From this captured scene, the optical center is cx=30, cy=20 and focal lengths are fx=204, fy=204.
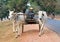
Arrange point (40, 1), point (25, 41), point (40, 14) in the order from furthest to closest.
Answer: point (40, 1)
point (40, 14)
point (25, 41)

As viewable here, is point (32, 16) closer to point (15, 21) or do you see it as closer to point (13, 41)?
point (15, 21)

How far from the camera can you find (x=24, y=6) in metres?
26.6

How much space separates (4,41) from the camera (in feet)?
34.4

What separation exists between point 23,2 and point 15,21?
1464 centimetres

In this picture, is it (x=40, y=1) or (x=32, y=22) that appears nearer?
(x=32, y=22)

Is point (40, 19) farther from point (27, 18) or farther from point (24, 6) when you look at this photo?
point (24, 6)

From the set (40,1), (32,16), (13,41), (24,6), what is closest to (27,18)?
(32,16)

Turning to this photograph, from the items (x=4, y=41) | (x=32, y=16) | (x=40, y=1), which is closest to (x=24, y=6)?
(x=40, y=1)

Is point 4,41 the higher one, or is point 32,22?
point 32,22

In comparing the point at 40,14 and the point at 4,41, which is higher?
the point at 40,14

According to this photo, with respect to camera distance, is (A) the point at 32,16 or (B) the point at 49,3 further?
(B) the point at 49,3

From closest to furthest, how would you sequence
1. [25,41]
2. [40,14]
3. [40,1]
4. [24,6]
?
1. [25,41]
2. [40,14]
3. [24,6]
4. [40,1]

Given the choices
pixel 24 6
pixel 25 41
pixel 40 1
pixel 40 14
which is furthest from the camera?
pixel 40 1

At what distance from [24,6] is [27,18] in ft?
45.6
